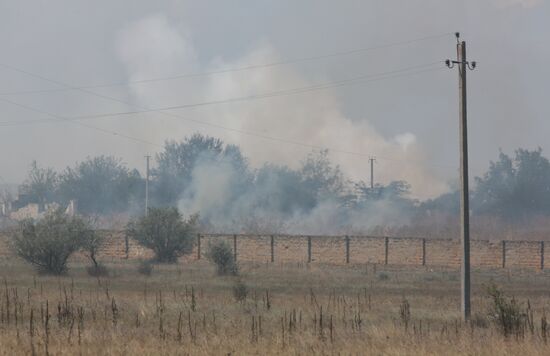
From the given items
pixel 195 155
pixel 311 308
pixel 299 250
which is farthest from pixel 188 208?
pixel 311 308

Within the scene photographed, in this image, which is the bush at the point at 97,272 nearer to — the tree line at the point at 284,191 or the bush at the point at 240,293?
the bush at the point at 240,293

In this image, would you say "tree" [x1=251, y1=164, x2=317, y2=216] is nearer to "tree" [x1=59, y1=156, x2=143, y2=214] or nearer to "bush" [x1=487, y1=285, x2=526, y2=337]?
"tree" [x1=59, y1=156, x2=143, y2=214]

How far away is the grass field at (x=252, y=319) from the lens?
1537 centimetres

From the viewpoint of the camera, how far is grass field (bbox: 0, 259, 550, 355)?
1537cm

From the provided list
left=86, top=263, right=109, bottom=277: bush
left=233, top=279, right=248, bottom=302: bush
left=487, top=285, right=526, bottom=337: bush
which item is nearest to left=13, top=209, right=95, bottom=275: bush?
left=86, top=263, right=109, bottom=277: bush

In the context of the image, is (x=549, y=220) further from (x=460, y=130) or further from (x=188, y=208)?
(x=460, y=130)

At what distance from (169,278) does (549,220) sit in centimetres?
5425

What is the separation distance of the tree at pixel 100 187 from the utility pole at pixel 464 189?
77806 millimetres

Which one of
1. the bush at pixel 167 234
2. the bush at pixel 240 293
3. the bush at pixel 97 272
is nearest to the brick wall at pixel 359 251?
the bush at pixel 167 234

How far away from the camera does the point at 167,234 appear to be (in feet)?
162

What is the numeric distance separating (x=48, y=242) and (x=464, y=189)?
22.3 meters

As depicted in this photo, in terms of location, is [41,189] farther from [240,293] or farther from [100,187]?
[240,293]

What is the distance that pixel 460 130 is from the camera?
890 inches

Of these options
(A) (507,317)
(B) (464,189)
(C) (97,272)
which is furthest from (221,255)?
(A) (507,317)
